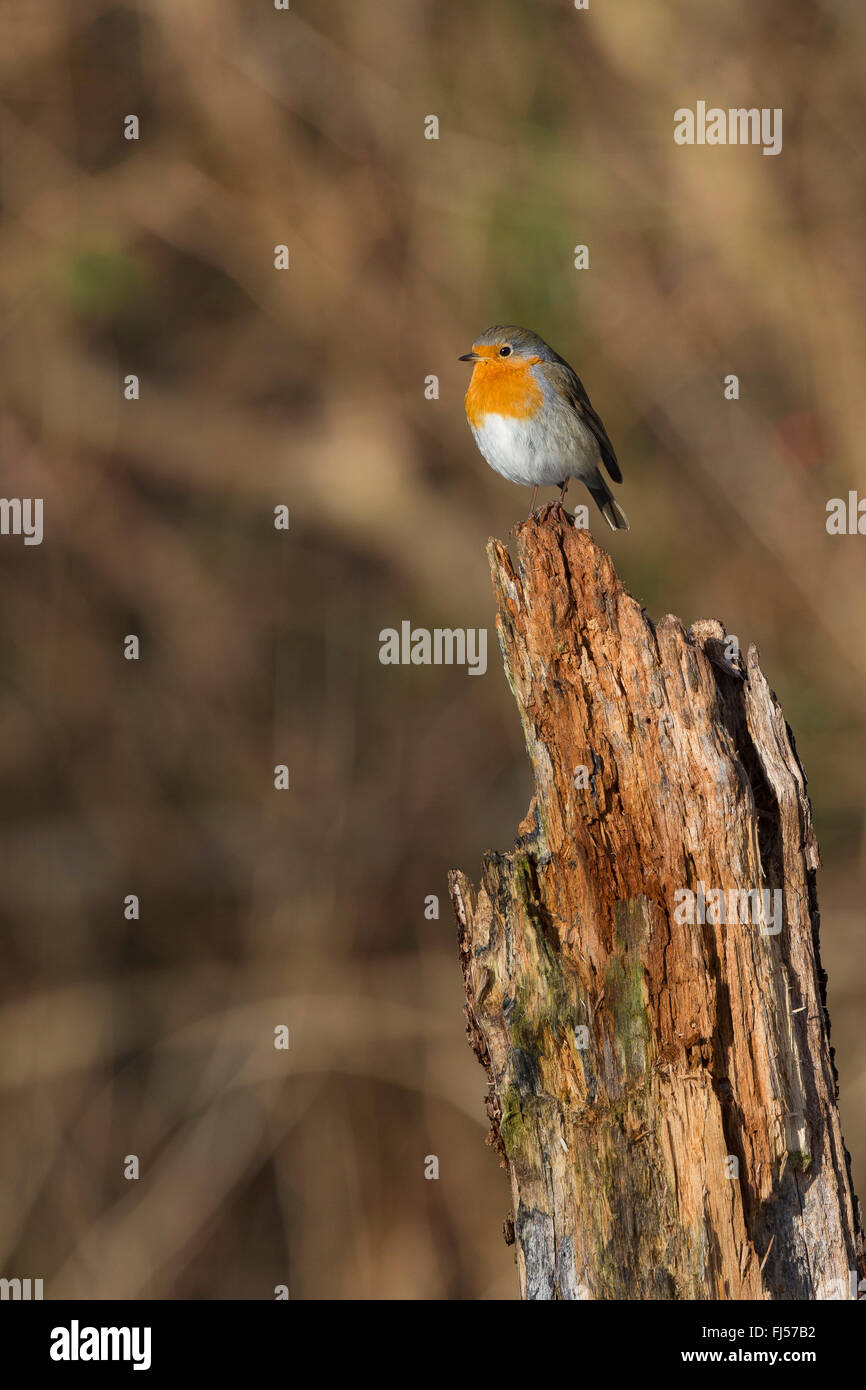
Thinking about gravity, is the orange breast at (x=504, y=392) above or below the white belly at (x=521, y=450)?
above

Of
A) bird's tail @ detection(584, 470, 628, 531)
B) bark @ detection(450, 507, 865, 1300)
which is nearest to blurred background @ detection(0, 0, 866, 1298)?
bird's tail @ detection(584, 470, 628, 531)

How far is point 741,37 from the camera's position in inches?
320

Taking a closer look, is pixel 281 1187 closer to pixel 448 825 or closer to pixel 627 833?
pixel 448 825

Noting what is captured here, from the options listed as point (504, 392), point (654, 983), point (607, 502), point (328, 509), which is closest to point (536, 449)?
point (504, 392)

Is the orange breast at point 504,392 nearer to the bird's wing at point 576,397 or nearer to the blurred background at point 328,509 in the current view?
the bird's wing at point 576,397

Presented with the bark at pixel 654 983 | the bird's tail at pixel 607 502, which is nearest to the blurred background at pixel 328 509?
the bird's tail at pixel 607 502

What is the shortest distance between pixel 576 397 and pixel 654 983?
2.49 meters

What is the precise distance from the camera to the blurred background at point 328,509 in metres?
7.68

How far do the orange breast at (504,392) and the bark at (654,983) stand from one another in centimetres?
157

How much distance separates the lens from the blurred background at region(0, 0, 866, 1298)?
7.68 meters

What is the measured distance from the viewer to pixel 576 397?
4715 millimetres

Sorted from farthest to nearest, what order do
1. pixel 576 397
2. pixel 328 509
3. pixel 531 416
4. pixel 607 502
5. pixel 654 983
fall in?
pixel 328 509 → pixel 607 502 → pixel 576 397 → pixel 531 416 → pixel 654 983

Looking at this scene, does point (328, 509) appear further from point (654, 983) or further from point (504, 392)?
point (654, 983)
